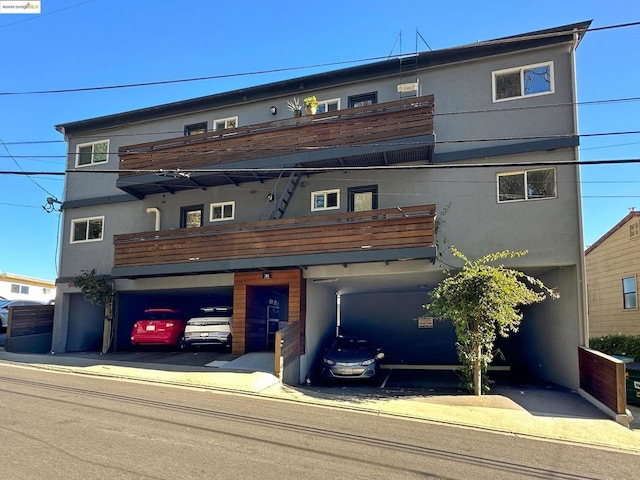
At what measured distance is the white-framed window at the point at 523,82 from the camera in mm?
13258

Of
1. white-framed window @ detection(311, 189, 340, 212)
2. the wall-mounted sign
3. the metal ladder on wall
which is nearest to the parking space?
the metal ladder on wall

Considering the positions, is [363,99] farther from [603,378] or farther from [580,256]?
[603,378]

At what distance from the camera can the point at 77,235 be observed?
18312 mm

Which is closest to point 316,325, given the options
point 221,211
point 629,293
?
point 221,211

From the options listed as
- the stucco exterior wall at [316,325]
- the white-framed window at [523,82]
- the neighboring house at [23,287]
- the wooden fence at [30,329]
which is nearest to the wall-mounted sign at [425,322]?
the stucco exterior wall at [316,325]

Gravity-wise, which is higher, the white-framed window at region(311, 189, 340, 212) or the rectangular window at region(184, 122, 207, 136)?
the rectangular window at region(184, 122, 207, 136)

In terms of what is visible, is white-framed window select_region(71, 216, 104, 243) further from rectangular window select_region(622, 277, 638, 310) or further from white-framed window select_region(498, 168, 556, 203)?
rectangular window select_region(622, 277, 638, 310)

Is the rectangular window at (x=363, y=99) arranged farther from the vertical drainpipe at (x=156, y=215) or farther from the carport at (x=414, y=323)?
the vertical drainpipe at (x=156, y=215)

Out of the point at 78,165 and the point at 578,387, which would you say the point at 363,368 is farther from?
the point at 78,165

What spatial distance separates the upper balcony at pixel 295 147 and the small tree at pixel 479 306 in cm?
400

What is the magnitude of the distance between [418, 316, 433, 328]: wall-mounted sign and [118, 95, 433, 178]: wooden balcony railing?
785cm

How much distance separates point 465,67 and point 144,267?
11613mm

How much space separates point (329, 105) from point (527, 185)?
6.70 m

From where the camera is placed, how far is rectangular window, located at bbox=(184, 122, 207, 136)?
17.3 meters
